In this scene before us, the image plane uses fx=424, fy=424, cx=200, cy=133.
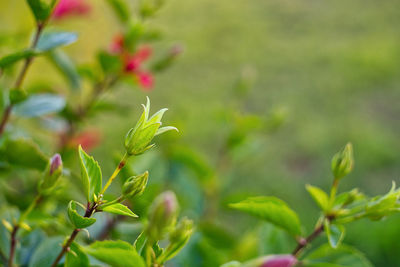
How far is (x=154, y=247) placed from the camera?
40 centimetres

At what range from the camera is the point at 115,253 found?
1.11ft

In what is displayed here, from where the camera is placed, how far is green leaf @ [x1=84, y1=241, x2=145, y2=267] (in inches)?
13.3

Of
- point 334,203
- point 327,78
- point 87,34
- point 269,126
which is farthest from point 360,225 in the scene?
point 327,78

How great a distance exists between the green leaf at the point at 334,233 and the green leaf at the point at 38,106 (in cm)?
41

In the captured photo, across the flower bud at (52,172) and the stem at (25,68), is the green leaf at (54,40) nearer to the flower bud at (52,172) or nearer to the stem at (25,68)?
the stem at (25,68)

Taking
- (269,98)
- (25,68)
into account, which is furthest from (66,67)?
(269,98)

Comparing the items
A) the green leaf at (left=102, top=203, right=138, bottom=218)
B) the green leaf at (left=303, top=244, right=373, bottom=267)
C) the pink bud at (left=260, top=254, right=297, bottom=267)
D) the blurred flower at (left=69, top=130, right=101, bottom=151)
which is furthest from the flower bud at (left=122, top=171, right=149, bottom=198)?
the blurred flower at (left=69, top=130, right=101, bottom=151)

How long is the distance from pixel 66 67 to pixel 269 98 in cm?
219

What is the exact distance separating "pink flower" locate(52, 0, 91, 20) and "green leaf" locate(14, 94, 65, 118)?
0.33 m

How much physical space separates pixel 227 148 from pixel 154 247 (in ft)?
2.15

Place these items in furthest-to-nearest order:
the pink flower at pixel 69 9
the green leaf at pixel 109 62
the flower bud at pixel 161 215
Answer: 1. the pink flower at pixel 69 9
2. the green leaf at pixel 109 62
3. the flower bud at pixel 161 215

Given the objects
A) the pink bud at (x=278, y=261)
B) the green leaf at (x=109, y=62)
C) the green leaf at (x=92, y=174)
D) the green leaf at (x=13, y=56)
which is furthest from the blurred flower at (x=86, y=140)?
the pink bud at (x=278, y=261)

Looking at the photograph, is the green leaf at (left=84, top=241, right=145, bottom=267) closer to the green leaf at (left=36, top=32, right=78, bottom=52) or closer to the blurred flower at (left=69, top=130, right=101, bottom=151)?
the green leaf at (left=36, top=32, right=78, bottom=52)

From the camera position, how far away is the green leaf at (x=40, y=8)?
0.50 m
